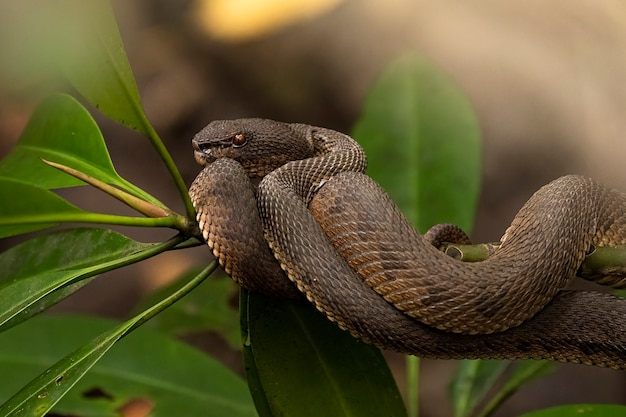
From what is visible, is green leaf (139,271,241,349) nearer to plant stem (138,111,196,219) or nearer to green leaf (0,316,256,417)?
green leaf (0,316,256,417)

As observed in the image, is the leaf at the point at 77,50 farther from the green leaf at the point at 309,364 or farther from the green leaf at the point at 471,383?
the green leaf at the point at 471,383

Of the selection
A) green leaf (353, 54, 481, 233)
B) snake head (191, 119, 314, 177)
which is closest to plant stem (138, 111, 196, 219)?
snake head (191, 119, 314, 177)

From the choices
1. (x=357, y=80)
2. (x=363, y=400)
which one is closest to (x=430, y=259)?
(x=363, y=400)

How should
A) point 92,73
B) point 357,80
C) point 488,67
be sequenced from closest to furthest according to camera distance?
point 92,73, point 488,67, point 357,80

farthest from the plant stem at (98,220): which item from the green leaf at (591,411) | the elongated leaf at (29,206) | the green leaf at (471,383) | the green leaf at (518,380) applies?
the green leaf at (471,383)

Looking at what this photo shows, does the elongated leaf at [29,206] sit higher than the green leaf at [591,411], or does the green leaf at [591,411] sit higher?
the elongated leaf at [29,206]

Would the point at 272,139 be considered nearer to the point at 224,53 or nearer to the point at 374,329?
the point at 374,329
